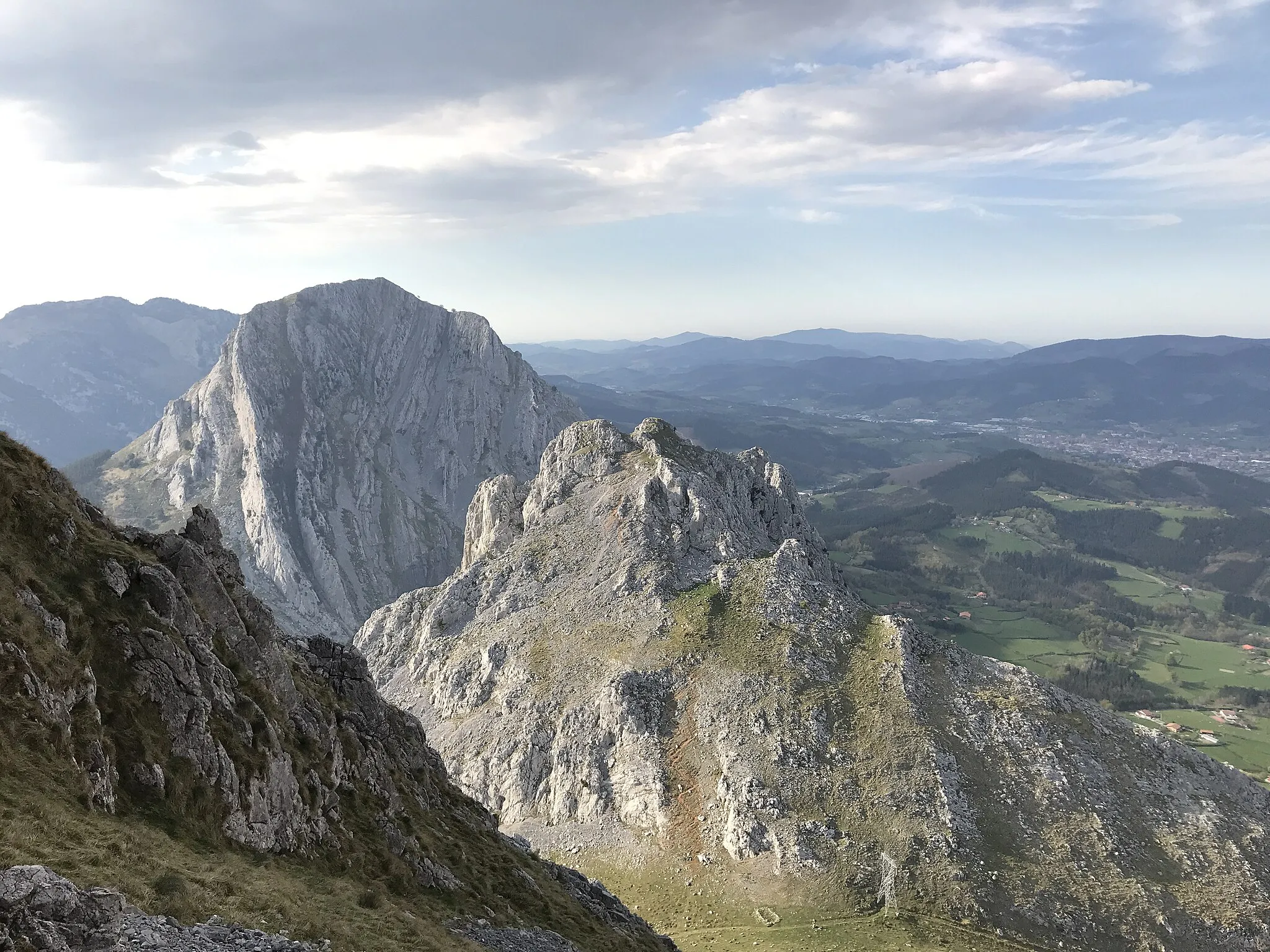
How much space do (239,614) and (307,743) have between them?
7636 mm

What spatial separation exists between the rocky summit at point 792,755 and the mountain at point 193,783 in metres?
26.8

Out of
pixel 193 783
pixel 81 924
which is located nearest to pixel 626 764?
pixel 193 783

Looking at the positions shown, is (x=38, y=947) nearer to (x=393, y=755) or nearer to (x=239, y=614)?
(x=239, y=614)

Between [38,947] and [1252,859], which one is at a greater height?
[38,947]

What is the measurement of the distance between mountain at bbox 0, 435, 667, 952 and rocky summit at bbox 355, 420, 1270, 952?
88.0ft

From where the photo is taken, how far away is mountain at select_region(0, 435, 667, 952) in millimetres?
19594

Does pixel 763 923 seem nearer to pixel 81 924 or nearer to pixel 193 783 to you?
pixel 193 783

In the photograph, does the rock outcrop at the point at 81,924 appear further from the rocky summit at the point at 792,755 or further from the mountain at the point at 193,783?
the rocky summit at the point at 792,755

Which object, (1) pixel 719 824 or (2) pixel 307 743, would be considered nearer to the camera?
(2) pixel 307 743

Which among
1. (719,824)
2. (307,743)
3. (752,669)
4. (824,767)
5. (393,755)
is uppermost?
(307,743)

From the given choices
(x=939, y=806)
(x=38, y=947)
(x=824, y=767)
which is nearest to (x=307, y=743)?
(x=38, y=947)

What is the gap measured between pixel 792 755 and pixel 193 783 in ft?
184

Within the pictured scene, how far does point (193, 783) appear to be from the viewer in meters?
26.3

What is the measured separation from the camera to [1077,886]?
57.0m
